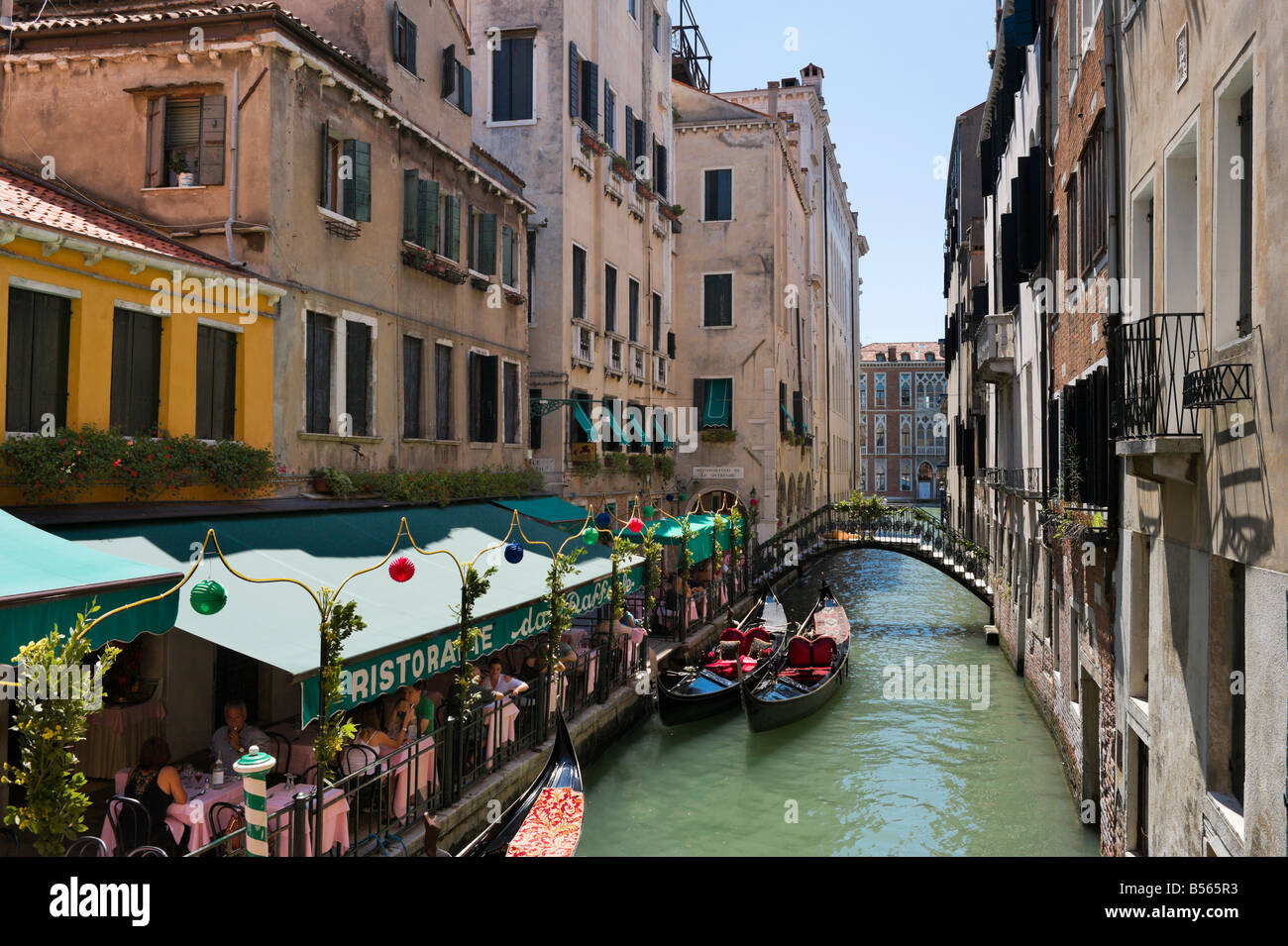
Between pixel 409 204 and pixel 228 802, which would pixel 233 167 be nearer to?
pixel 409 204

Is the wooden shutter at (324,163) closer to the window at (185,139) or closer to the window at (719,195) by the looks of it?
the window at (185,139)

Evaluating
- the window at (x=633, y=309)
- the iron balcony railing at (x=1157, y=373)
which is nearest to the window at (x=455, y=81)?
the window at (x=633, y=309)

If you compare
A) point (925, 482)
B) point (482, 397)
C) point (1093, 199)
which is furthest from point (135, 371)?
point (925, 482)

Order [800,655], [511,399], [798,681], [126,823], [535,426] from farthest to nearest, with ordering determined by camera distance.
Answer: [535,426] → [800,655] → [798,681] → [511,399] → [126,823]

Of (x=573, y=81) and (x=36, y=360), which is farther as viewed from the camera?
(x=573, y=81)

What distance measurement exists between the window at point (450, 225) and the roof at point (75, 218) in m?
4.53

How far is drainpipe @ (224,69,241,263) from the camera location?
11.1m

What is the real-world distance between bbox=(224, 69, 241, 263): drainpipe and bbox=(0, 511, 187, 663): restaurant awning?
193 inches

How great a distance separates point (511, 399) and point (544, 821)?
9859 millimetres

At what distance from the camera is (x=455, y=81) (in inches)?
655

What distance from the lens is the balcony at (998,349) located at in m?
19.4

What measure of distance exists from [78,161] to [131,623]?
288 inches

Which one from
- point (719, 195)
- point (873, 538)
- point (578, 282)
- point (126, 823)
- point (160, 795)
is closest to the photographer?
point (126, 823)
